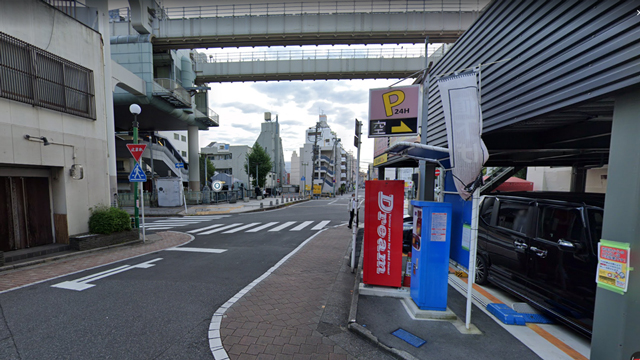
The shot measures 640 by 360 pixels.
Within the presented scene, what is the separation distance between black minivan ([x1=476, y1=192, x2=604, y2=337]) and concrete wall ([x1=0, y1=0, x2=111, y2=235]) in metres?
11.5

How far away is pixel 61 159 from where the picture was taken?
7598 millimetres

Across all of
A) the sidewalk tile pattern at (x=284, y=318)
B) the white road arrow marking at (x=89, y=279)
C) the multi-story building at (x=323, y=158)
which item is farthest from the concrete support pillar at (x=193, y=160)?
the multi-story building at (x=323, y=158)

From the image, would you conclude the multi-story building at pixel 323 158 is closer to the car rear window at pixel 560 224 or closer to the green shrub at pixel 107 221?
the green shrub at pixel 107 221

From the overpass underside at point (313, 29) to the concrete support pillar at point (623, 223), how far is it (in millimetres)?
17681

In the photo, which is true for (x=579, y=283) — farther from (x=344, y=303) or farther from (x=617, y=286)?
(x=344, y=303)

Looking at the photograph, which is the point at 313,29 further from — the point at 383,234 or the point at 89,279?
the point at 89,279

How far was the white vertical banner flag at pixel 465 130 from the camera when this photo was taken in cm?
341

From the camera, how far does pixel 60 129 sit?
7.61 metres

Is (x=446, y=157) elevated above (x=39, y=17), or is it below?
below

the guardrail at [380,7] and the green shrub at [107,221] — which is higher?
the guardrail at [380,7]

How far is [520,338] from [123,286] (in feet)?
22.8

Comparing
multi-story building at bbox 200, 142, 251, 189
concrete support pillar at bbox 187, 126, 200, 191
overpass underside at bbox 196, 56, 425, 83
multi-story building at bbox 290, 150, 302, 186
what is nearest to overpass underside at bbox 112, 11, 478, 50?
Result: overpass underside at bbox 196, 56, 425, 83

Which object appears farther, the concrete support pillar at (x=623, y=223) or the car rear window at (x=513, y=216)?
the car rear window at (x=513, y=216)

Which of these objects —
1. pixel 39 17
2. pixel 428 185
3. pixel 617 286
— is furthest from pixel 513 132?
pixel 39 17
